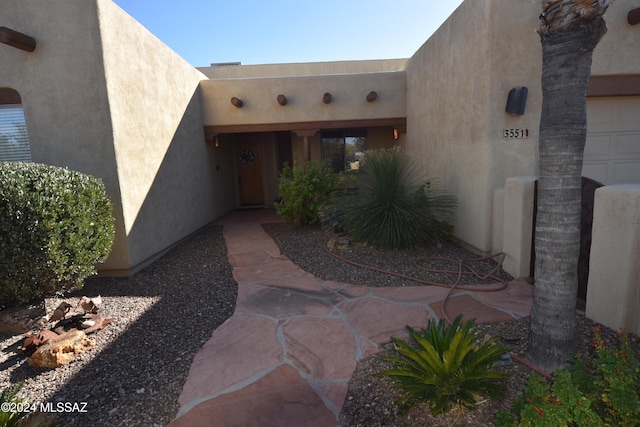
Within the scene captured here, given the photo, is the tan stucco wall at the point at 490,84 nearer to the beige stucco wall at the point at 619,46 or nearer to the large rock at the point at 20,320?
the beige stucco wall at the point at 619,46

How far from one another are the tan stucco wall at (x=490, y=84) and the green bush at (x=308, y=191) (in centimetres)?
255

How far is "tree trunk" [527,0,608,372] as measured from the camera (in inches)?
75.5

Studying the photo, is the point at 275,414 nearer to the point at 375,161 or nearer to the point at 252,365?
the point at 252,365

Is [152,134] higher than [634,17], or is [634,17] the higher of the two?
[634,17]

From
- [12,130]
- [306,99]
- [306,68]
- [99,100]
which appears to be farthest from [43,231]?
[306,68]

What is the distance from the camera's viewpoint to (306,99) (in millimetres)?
8539

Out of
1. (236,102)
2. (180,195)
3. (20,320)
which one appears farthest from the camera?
(236,102)

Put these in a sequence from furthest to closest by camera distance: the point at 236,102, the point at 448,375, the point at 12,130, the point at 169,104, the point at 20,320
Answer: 1. the point at 236,102
2. the point at 169,104
3. the point at 12,130
4. the point at 20,320
5. the point at 448,375

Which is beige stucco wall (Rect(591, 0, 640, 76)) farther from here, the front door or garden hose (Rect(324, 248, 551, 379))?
the front door

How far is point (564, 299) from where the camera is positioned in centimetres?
210

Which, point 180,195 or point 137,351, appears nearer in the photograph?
point 137,351

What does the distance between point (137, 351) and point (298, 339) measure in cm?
136

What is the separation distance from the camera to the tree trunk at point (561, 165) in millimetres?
1918

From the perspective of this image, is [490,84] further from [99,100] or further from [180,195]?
[180,195]
